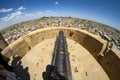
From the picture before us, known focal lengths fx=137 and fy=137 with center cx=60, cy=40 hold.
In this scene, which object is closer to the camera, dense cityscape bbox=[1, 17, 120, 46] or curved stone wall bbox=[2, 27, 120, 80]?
curved stone wall bbox=[2, 27, 120, 80]

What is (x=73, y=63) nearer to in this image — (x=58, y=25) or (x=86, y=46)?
(x=86, y=46)

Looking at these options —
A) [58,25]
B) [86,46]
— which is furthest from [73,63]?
[58,25]

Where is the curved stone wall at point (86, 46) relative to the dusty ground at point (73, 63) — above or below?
above

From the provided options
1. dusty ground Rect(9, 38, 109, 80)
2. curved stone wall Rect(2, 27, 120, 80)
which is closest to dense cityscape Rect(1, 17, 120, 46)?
curved stone wall Rect(2, 27, 120, 80)

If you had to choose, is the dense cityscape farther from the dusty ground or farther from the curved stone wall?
the dusty ground

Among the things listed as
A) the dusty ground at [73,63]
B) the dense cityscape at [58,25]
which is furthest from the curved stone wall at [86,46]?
the dense cityscape at [58,25]

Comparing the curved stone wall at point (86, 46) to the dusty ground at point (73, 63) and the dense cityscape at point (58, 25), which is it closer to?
the dusty ground at point (73, 63)

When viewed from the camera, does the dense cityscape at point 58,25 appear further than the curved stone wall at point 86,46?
Yes
